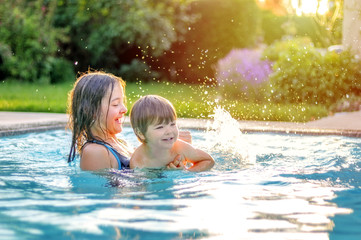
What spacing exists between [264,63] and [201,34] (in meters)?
5.79

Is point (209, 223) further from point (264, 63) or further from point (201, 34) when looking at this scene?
point (201, 34)

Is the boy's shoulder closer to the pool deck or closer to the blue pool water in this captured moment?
the blue pool water

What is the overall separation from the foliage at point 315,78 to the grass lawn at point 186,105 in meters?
0.42

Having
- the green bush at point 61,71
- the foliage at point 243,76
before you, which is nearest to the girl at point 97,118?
the foliage at point 243,76

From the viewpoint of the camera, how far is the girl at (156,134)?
3999 mm

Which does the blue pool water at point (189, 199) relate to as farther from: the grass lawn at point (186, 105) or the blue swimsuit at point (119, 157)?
the grass lawn at point (186, 105)

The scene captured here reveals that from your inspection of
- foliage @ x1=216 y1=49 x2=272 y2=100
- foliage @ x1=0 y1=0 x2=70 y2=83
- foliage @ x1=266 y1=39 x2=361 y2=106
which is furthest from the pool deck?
foliage @ x1=0 y1=0 x2=70 y2=83

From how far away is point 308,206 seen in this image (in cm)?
345

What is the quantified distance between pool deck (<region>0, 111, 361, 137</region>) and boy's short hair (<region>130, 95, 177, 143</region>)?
131 inches

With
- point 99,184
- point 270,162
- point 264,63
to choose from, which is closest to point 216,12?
point 264,63

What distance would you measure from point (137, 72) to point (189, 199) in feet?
44.8

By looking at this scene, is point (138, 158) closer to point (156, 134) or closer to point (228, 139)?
point (156, 134)

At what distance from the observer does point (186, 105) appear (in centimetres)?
1046

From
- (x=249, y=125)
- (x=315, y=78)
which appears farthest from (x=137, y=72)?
(x=249, y=125)
